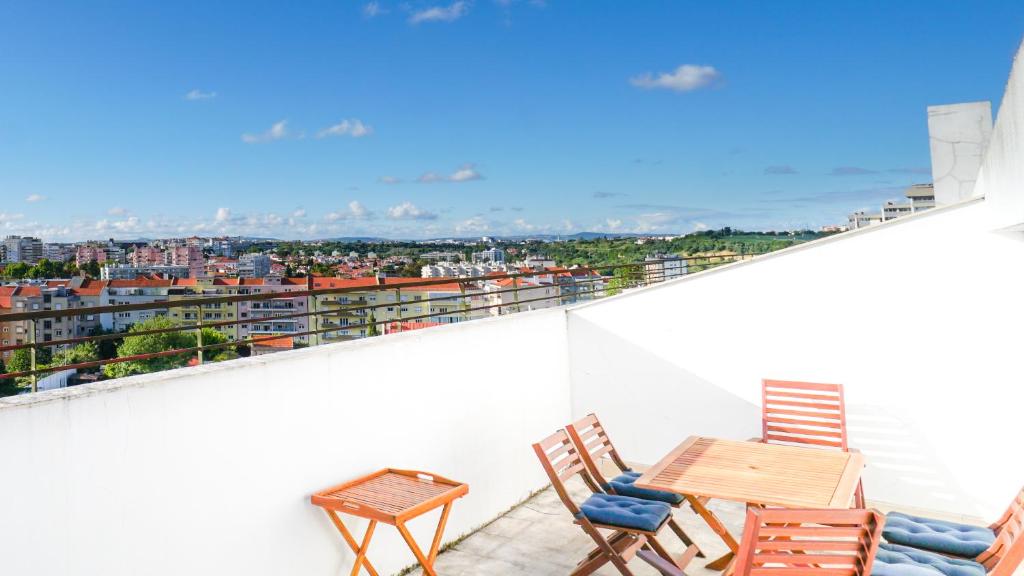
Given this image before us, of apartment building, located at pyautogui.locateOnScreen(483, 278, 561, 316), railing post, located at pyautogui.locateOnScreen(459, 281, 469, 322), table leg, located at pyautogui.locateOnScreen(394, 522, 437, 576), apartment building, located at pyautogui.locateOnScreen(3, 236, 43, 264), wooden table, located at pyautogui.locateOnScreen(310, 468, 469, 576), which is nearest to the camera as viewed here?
table leg, located at pyautogui.locateOnScreen(394, 522, 437, 576)

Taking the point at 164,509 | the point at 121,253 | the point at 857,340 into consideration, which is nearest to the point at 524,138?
the point at 121,253

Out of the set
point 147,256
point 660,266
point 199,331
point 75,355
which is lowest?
point 75,355

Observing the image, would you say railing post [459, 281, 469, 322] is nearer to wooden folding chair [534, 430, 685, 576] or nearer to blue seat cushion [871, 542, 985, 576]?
wooden folding chair [534, 430, 685, 576]

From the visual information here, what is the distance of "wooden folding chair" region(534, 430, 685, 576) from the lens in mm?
3814

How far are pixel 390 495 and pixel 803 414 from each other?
342cm

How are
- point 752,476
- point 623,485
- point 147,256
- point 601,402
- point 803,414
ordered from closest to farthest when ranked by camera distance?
point 752,476
point 623,485
point 803,414
point 601,402
point 147,256

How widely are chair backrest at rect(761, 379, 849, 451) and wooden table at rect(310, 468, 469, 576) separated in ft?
9.00

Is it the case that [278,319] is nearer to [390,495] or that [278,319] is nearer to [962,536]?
[390,495]

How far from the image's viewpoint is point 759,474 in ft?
12.6

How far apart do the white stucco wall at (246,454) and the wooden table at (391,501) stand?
0.18 metres

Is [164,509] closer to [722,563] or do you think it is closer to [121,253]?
[722,563]

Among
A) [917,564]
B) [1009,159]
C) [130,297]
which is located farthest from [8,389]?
[130,297]

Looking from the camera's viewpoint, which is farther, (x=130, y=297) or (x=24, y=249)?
(x=24, y=249)

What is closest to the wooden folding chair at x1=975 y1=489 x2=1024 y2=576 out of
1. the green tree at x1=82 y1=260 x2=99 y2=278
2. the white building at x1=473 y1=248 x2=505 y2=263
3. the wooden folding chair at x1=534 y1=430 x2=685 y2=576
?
the wooden folding chair at x1=534 y1=430 x2=685 y2=576
